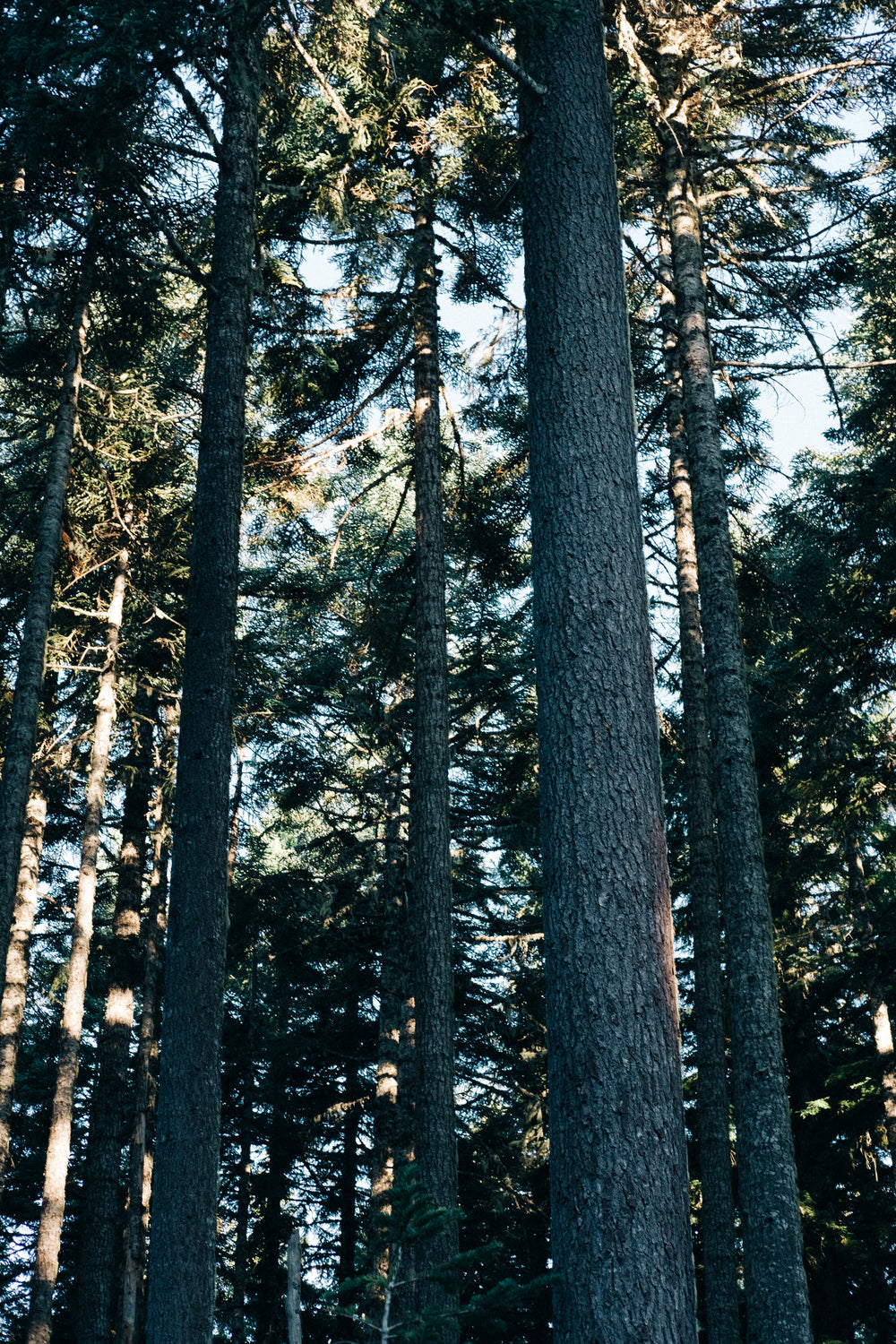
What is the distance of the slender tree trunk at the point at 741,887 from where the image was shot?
7.07 m

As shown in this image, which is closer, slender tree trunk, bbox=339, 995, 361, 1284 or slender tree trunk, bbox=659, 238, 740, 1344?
slender tree trunk, bbox=659, 238, 740, 1344

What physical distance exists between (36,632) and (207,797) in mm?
5086

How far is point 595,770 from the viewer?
399cm

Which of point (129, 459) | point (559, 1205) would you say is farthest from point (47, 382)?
point (559, 1205)

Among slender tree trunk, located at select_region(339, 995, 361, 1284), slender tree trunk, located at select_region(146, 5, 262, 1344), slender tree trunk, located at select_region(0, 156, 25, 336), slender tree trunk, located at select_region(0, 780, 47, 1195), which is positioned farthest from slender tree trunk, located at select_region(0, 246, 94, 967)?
slender tree trunk, located at select_region(339, 995, 361, 1284)

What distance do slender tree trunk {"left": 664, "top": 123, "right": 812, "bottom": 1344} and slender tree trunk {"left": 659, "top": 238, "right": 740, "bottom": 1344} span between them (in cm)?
80

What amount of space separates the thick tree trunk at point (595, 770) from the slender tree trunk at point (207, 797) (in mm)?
2853

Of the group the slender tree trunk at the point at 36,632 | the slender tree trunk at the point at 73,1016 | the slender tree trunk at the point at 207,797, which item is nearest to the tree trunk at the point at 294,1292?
the slender tree trunk at the point at 207,797

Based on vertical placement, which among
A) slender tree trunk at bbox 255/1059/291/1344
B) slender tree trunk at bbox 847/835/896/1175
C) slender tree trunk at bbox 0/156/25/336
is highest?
slender tree trunk at bbox 0/156/25/336

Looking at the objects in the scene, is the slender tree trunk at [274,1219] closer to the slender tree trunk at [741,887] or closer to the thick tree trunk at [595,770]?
the slender tree trunk at [741,887]

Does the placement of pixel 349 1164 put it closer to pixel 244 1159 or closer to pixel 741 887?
pixel 244 1159

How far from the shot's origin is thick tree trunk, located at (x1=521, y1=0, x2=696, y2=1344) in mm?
3463

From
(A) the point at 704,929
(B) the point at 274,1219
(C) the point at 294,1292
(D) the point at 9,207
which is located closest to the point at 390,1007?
(A) the point at 704,929

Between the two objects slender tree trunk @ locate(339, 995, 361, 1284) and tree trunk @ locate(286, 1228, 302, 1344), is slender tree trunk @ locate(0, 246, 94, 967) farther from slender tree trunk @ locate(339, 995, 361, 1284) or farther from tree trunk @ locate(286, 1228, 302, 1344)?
slender tree trunk @ locate(339, 995, 361, 1284)
